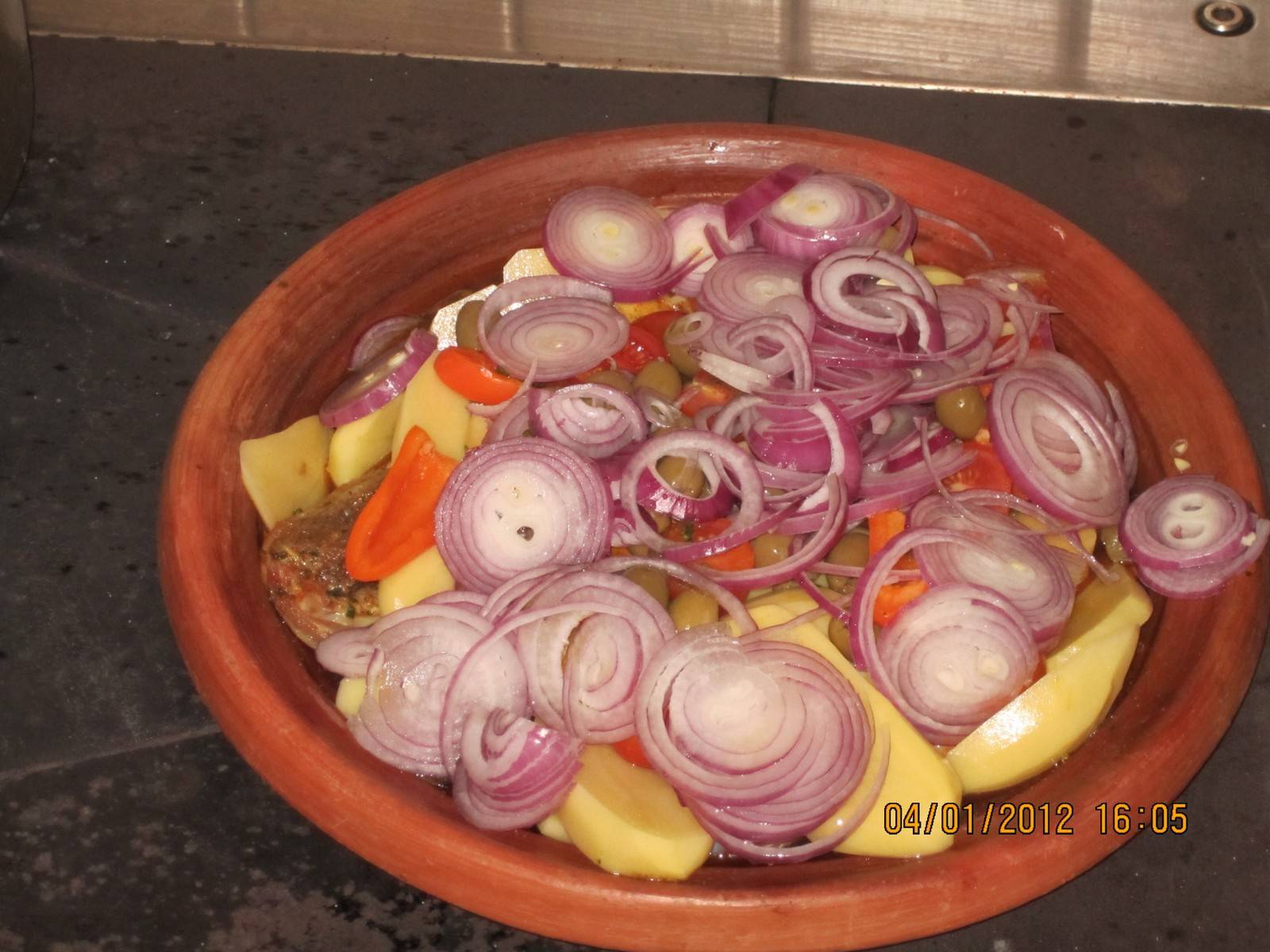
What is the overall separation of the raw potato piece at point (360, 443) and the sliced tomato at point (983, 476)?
0.69 m

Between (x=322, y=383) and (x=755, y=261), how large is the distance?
591mm

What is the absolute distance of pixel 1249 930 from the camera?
140 centimetres

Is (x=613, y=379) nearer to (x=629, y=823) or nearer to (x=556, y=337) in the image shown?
(x=556, y=337)

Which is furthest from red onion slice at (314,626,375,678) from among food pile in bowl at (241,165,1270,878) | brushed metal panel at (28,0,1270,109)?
brushed metal panel at (28,0,1270,109)

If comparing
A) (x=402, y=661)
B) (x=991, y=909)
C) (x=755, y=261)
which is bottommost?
(x=991, y=909)

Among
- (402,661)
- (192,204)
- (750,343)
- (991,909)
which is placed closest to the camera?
(991,909)

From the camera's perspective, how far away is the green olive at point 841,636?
1.40 metres

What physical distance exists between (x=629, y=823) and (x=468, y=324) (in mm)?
713

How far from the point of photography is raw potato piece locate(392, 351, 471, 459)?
4.99 ft

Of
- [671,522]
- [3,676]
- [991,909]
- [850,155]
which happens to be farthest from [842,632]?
[3,676]

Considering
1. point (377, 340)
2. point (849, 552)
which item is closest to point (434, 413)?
point (377, 340)

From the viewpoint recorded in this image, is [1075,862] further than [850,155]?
No

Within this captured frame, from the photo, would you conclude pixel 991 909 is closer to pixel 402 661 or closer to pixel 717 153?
pixel 402 661

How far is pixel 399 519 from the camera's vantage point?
144cm
